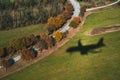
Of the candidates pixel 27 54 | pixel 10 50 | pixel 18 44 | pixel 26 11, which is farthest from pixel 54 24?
pixel 26 11

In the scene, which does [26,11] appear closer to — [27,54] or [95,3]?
[95,3]

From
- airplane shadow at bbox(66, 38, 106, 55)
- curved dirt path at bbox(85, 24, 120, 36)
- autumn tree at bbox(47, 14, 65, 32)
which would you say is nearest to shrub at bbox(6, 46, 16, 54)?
airplane shadow at bbox(66, 38, 106, 55)

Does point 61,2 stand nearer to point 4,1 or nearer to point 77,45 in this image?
point 4,1

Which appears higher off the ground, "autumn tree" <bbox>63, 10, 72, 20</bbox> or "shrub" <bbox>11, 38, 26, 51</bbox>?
"autumn tree" <bbox>63, 10, 72, 20</bbox>

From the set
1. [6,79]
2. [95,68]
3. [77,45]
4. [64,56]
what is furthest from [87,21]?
[6,79]

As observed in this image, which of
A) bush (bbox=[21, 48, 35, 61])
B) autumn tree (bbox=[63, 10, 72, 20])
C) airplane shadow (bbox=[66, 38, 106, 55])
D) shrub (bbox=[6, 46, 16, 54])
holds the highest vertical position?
autumn tree (bbox=[63, 10, 72, 20])

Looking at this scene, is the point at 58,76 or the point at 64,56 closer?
the point at 58,76

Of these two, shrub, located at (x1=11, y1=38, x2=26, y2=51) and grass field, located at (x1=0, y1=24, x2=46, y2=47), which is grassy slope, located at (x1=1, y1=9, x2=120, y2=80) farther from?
grass field, located at (x1=0, y1=24, x2=46, y2=47)

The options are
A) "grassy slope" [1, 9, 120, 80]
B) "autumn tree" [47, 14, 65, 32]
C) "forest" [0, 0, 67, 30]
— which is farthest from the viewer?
"forest" [0, 0, 67, 30]
